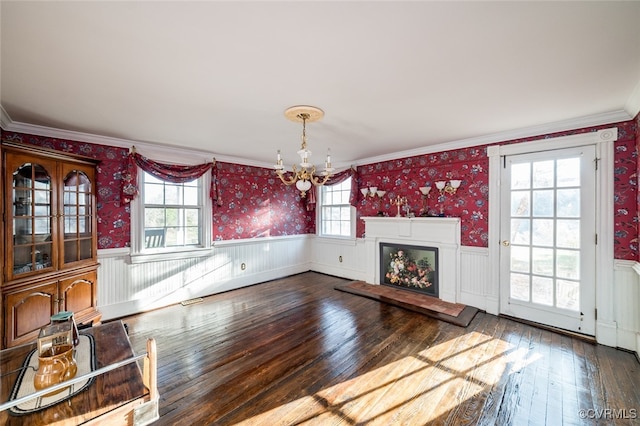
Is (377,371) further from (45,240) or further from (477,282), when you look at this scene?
(45,240)

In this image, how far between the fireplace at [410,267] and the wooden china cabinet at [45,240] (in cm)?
416

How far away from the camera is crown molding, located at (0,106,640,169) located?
2.68 metres

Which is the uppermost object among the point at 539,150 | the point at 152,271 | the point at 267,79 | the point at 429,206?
the point at 267,79

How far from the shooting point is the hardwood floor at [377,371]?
181 centimetres

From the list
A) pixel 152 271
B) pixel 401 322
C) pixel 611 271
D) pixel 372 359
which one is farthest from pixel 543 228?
pixel 152 271

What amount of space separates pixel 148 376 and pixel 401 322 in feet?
9.08

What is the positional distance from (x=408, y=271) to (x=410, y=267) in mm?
80

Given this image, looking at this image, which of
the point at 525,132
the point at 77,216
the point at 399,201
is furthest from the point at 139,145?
the point at 525,132

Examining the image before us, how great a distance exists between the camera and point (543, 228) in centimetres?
312

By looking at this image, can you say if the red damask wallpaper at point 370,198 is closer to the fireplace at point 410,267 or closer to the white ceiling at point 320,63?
the white ceiling at point 320,63

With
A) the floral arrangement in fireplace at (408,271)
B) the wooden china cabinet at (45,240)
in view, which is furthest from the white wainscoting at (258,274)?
the floral arrangement in fireplace at (408,271)

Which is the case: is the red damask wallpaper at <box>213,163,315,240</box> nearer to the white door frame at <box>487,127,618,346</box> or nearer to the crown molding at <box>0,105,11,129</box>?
the crown molding at <box>0,105,11,129</box>

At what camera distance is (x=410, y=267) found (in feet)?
14.3

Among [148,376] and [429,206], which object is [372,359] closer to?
[148,376]
